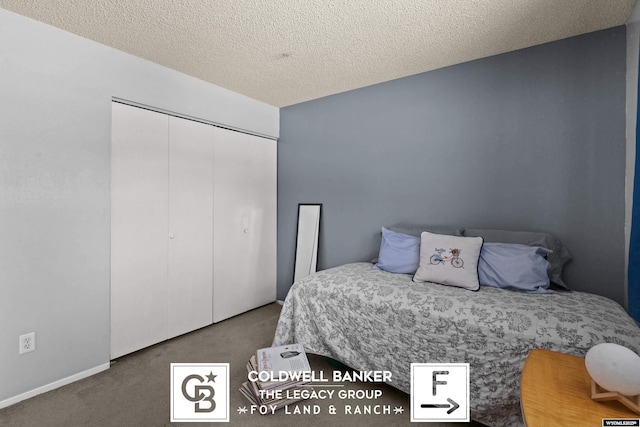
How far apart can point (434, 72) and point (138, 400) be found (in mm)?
3384

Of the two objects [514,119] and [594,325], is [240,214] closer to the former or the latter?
[514,119]

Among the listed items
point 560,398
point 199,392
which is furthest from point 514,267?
point 199,392

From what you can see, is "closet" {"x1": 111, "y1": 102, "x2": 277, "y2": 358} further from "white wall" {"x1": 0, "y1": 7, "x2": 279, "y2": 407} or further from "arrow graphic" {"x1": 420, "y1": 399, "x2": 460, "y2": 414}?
"arrow graphic" {"x1": 420, "y1": 399, "x2": 460, "y2": 414}

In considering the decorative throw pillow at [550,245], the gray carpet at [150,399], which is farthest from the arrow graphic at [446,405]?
the decorative throw pillow at [550,245]

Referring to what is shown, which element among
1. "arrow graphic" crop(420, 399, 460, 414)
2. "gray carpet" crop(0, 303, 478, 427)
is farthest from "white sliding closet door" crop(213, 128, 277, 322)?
"arrow graphic" crop(420, 399, 460, 414)

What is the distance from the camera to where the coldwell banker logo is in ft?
6.23

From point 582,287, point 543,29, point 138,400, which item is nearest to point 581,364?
point 582,287

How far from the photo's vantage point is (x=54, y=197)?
219cm

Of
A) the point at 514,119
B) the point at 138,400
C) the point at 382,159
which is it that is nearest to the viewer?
the point at 138,400

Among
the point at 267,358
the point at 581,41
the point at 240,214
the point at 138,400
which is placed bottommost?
the point at 138,400

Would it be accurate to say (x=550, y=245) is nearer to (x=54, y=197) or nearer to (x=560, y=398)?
(x=560, y=398)

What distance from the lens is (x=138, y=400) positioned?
2.03 metres

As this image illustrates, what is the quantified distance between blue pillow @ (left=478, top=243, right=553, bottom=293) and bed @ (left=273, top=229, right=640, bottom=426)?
0.07 m

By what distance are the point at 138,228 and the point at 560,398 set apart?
2.86 meters
